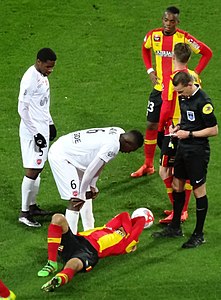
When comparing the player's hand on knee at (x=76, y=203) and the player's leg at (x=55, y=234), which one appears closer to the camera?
the player's leg at (x=55, y=234)

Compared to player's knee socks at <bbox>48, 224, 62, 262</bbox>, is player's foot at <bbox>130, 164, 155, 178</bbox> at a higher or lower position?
higher

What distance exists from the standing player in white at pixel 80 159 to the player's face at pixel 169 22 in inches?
88.9

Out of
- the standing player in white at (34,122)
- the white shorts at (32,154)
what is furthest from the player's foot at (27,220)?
the white shorts at (32,154)

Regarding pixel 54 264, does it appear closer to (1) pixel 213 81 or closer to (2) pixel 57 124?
(2) pixel 57 124

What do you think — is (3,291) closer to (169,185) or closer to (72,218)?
(72,218)

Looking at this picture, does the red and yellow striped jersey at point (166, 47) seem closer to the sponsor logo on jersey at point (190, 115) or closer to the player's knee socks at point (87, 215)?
the sponsor logo on jersey at point (190, 115)

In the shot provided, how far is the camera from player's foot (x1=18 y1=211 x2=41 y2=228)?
11719 millimetres

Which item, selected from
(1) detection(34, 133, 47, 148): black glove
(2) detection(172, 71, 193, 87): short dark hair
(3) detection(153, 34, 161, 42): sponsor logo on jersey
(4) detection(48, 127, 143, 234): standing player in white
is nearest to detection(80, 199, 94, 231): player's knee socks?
Answer: (4) detection(48, 127, 143, 234): standing player in white

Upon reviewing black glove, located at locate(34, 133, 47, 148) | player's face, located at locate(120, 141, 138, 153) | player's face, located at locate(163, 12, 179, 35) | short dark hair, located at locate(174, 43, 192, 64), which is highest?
player's face, located at locate(163, 12, 179, 35)

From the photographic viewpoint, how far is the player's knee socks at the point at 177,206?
1128 cm

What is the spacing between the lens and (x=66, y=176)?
11.0 meters

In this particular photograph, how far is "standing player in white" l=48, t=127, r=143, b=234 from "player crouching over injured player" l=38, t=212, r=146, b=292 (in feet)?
1.27

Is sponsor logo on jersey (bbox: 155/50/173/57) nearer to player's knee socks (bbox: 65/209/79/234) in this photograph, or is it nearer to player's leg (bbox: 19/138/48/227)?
player's leg (bbox: 19/138/48/227)

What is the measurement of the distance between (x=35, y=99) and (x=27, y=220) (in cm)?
146
